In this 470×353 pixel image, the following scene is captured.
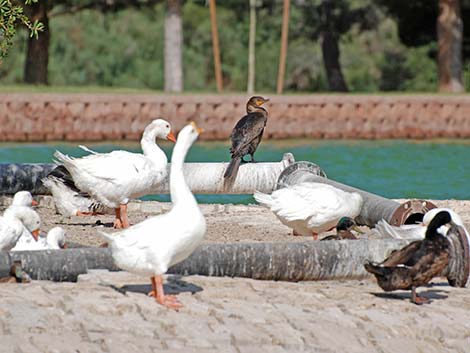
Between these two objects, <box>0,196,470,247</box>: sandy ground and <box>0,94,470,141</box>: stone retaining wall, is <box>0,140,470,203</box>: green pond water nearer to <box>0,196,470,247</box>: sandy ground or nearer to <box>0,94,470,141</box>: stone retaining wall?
<box>0,94,470,141</box>: stone retaining wall

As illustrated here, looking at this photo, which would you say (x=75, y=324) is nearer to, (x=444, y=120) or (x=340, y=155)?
(x=340, y=155)

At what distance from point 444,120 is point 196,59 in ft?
56.4

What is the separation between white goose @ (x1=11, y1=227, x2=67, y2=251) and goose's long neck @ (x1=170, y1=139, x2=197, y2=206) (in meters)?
2.01

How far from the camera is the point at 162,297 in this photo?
350 inches

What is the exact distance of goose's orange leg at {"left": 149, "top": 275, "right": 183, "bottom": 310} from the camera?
28.9ft

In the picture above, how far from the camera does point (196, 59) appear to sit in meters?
50.8

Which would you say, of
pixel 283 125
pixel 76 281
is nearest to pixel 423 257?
pixel 76 281

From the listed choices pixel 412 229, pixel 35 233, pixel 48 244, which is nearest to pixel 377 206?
pixel 412 229

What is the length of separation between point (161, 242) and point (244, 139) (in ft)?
27.8

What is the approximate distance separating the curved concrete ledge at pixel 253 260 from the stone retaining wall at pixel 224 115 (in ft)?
73.6

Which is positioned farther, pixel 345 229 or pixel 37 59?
pixel 37 59

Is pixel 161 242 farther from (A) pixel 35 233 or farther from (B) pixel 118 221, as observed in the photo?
(B) pixel 118 221

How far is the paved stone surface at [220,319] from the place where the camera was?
27.1 feet

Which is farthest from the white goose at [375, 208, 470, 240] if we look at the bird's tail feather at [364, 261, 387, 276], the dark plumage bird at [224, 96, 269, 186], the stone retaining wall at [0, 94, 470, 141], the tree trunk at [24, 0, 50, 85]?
the tree trunk at [24, 0, 50, 85]
